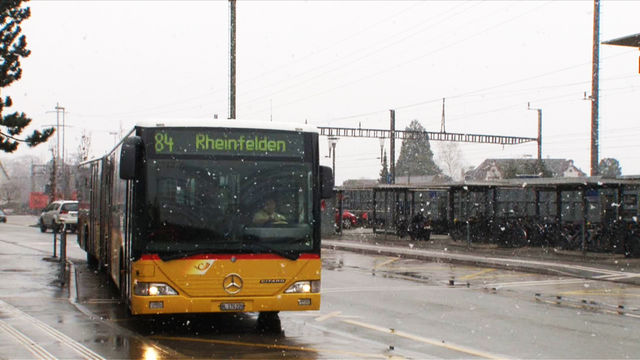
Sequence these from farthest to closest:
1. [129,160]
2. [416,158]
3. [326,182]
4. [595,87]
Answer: [416,158]
[595,87]
[326,182]
[129,160]

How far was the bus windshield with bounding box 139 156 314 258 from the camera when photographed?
10430 millimetres

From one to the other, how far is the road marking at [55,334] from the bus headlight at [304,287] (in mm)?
2719

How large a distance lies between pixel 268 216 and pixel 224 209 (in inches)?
23.2

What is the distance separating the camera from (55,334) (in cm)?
1039

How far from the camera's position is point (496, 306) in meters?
14.4

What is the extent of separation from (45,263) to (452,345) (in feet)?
51.2

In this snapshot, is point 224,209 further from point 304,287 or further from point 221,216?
point 304,287

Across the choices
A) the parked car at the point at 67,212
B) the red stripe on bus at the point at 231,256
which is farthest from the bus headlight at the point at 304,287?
the parked car at the point at 67,212

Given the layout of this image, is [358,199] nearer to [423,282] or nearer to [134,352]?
[423,282]

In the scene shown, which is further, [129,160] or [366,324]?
[366,324]

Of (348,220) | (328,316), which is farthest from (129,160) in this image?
(348,220)

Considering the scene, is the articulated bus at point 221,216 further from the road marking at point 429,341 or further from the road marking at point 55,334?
the road marking at point 429,341

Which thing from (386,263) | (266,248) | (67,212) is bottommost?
(386,263)

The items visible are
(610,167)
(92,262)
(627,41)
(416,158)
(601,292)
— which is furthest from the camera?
(416,158)
